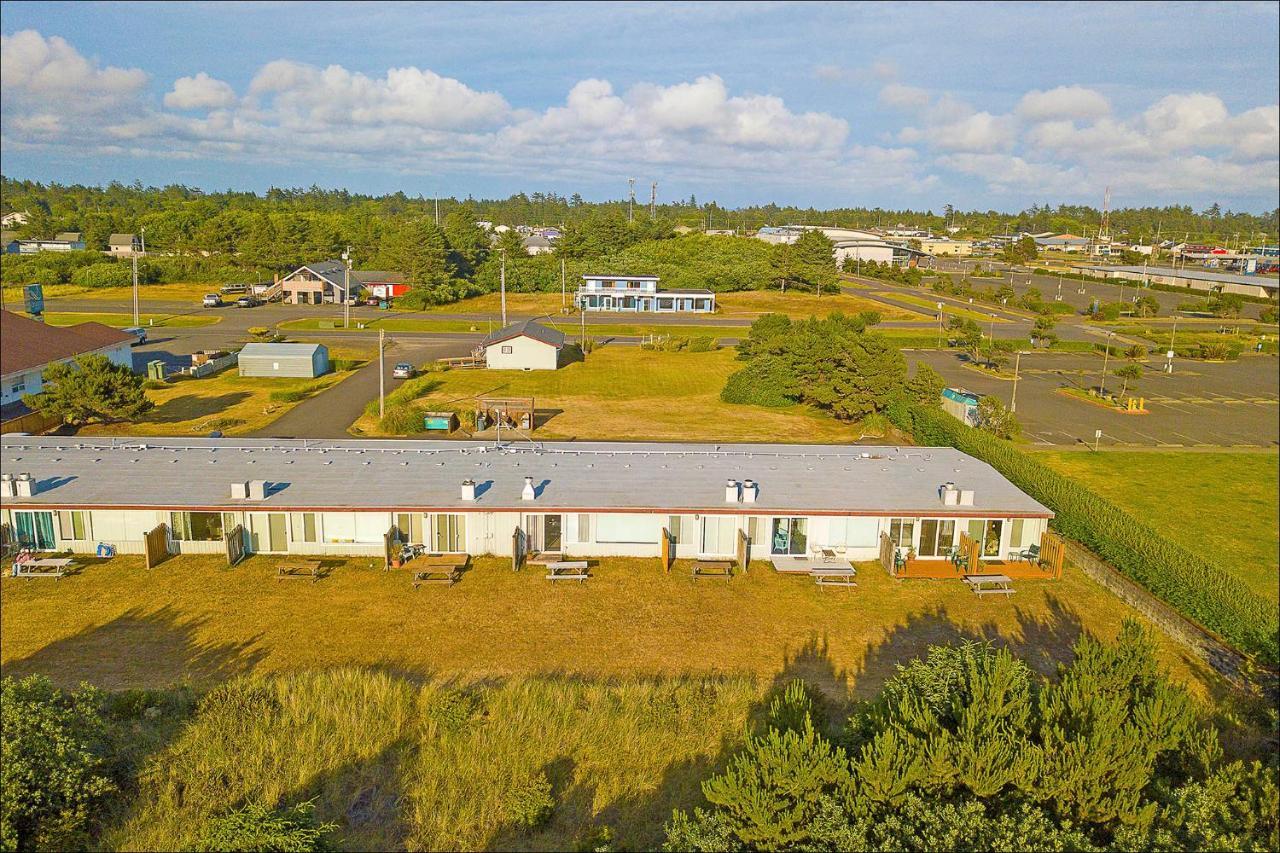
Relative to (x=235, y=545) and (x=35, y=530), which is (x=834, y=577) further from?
(x=35, y=530)

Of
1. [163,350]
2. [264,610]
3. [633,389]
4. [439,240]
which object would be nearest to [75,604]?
[264,610]

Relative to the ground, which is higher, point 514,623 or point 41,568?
point 41,568

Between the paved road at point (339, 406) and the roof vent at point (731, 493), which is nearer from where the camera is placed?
the roof vent at point (731, 493)

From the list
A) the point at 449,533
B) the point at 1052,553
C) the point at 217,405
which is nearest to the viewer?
the point at 449,533

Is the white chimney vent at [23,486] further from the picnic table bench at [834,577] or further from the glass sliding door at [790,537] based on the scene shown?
the picnic table bench at [834,577]

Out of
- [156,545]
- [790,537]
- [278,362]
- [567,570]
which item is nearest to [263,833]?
[567,570]

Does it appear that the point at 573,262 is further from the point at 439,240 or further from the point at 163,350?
the point at 163,350

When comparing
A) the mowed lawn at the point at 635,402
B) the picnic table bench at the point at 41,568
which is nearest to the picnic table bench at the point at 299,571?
the picnic table bench at the point at 41,568
